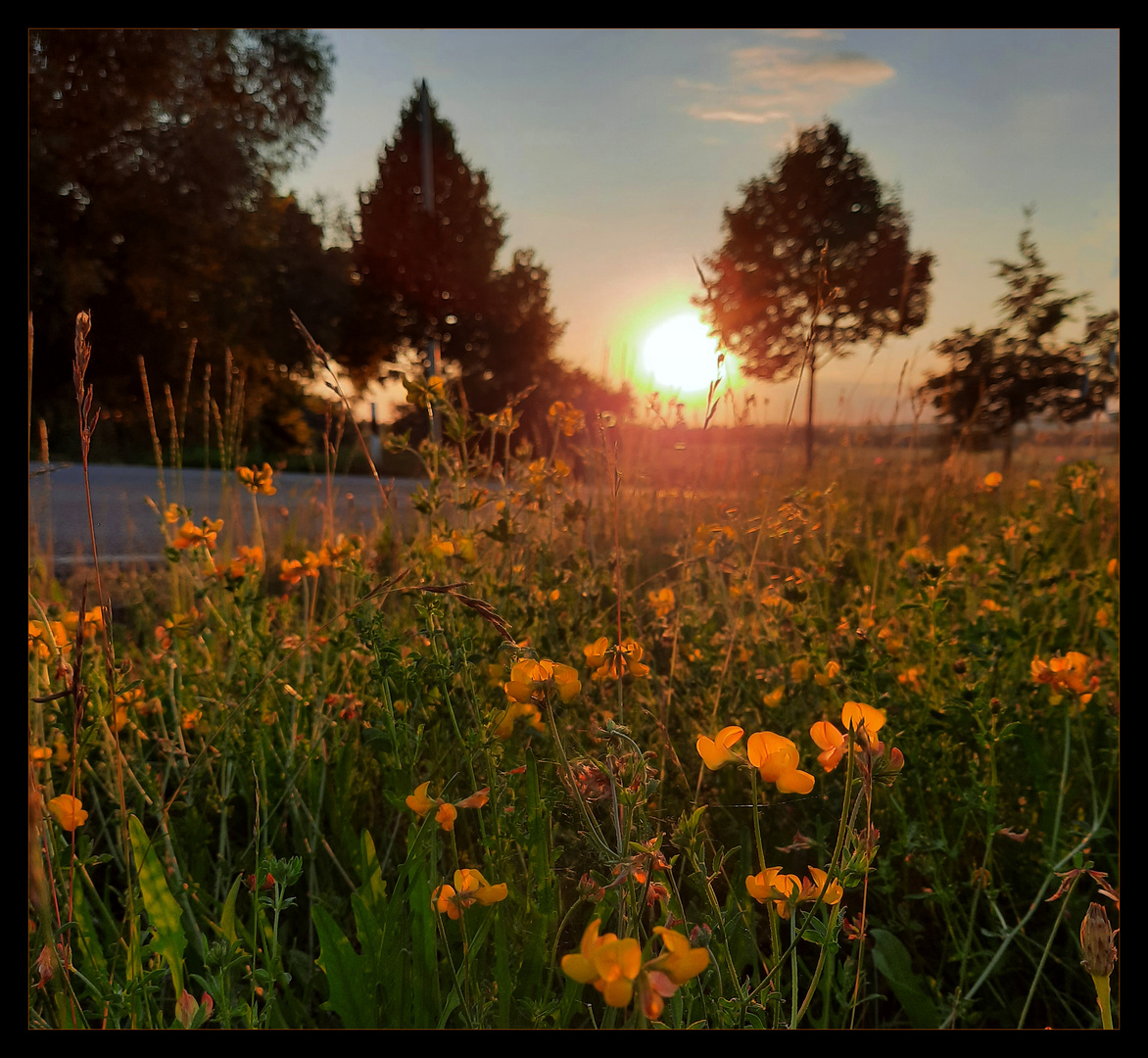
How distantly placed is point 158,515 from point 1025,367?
464cm

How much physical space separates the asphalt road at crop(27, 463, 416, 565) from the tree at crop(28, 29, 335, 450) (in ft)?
10.4

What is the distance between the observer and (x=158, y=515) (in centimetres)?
221

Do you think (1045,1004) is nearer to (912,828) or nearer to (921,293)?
(912,828)

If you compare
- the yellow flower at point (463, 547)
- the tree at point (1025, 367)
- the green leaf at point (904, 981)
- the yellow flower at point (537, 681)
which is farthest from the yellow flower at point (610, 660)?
the tree at point (1025, 367)

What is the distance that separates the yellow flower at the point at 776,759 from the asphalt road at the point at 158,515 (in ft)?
3.34

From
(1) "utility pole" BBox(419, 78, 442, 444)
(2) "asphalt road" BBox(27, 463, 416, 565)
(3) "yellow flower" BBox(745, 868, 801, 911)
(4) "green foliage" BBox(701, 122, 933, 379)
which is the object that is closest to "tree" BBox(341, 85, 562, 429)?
(4) "green foliage" BBox(701, 122, 933, 379)

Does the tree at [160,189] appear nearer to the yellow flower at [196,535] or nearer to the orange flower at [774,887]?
the yellow flower at [196,535]

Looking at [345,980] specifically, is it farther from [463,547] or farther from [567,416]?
[567,416]

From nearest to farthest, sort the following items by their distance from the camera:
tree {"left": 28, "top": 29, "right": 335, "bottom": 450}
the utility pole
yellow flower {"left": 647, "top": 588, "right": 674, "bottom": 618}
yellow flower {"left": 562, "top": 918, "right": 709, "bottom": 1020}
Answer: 1. yellow flower {"left": 562, "top": 918, "right": 709, "bottom": 1020}
2. the utility pole
3. yellow flower {"left": 647, "top": 588, "right": 674, "bottom": 618}
4. tree {"left": 28, "top": 29, "right": 335, "bottom": 450}

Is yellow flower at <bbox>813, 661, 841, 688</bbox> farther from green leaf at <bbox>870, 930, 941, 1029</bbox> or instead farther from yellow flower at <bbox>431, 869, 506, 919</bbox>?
yellow flower at <bbox>431, 869, 506, 919</bbox>

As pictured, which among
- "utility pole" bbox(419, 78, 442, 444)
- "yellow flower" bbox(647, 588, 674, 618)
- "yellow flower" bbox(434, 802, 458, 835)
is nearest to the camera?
"yellow flower" bbox(434, 802, 458, 835)

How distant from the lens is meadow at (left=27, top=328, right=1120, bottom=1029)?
0.69 m

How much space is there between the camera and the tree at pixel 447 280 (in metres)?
13.6
